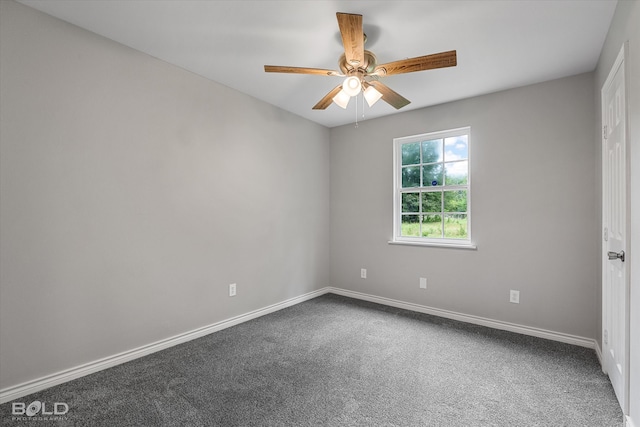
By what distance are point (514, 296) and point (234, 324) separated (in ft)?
9.27

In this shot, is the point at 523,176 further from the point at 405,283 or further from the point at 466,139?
the point at 405,283

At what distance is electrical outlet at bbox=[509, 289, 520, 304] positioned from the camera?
292 centimetres

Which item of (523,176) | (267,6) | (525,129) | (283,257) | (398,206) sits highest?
(267,6)

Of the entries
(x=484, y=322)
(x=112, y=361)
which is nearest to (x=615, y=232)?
(x=484, y=322)

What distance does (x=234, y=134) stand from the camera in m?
3.12

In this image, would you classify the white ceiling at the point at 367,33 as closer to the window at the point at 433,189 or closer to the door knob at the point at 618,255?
the window at the point at 433,189

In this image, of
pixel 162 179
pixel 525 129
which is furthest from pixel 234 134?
pixel 525 129

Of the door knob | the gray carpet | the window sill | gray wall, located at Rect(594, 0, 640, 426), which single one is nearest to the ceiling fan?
gray wall, located at Rect(594, 0, 640, 426)

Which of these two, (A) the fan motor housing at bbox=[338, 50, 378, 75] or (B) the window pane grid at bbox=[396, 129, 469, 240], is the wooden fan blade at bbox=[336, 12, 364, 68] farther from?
(B) the window pane grid at bbox=[396, 129, 469, 240]

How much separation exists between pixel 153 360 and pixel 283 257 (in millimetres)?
1716

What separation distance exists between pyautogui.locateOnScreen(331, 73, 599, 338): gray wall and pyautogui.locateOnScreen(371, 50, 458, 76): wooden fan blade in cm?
156

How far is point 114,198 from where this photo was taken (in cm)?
226

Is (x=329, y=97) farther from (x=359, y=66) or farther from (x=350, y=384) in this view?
(x=350, y=384)

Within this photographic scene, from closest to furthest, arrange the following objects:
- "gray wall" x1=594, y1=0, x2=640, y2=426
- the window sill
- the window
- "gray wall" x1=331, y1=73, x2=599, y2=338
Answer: "gray wall" x1=594, y1=0, x2=640, y2=426, "gray wall" x1=331, y1=73, x2=599, y2=338, the window sill, the window
